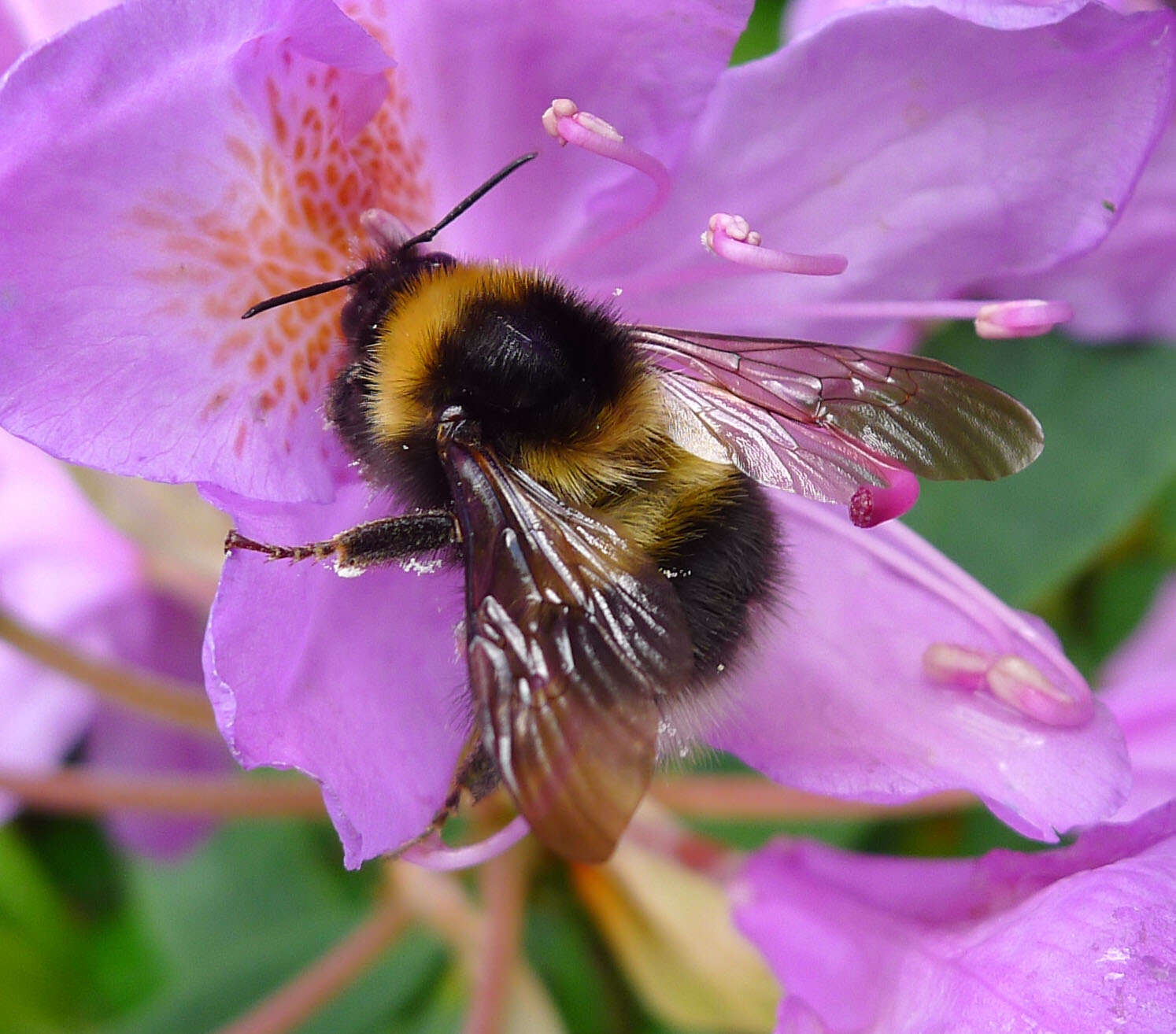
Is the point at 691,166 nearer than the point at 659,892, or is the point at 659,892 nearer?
the point at 691,166

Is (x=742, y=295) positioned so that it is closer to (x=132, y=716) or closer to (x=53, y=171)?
(x=53, y=171)

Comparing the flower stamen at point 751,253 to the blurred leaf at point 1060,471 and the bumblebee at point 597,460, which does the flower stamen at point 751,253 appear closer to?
the bumblebee at point 597,460

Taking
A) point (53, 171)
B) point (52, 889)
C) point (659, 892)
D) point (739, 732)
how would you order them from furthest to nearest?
point (52, 889) < point (659, 892) < point (739, 732) < point (53, 171)

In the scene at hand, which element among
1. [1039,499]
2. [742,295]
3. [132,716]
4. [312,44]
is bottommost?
[132,716]

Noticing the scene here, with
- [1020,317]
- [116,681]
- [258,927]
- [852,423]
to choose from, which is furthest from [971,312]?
[258,927]

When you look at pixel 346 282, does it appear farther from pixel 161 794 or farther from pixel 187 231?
pixel 161 794

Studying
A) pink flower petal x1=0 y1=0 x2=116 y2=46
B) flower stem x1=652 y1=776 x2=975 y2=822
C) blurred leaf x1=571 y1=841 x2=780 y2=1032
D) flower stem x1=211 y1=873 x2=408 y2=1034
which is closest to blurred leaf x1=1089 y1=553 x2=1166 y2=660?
flower stem x1=652 y1=776 x2=975 y2=822

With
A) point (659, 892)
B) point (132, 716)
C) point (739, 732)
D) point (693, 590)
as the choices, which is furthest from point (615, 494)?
point (132, 716)
